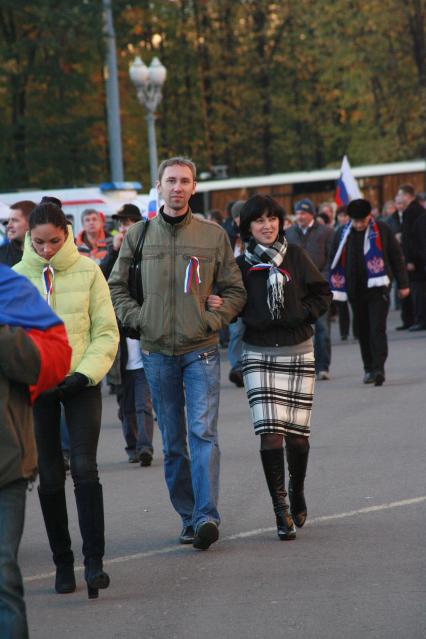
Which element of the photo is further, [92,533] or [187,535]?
[187,535]

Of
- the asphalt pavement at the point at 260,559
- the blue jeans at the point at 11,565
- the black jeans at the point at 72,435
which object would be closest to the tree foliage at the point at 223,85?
the asphalt pavement at the point at 260,559

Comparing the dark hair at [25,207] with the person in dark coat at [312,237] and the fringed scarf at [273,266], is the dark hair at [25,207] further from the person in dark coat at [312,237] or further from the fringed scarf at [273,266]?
the person in dark coat at [312,237]

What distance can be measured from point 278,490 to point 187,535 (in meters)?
0.52

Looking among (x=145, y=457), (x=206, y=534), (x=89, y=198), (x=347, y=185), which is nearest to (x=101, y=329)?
(x=206, y=534)

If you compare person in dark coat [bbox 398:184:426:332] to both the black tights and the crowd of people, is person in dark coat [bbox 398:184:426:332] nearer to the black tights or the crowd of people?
the crowd of people

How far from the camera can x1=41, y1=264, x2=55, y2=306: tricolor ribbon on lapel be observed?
6578mm

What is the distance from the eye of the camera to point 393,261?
14055mm

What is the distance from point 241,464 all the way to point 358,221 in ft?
15.5

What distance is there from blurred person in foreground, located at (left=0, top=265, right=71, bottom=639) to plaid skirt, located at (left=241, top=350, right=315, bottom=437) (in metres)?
2.80

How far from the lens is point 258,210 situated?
760 cm

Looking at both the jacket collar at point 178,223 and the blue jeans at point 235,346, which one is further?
the blue jeans at point 235,346

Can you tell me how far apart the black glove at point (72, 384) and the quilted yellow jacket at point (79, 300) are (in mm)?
181

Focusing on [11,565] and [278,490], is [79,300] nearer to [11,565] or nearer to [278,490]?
[278,490]

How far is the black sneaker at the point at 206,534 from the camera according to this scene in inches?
282
